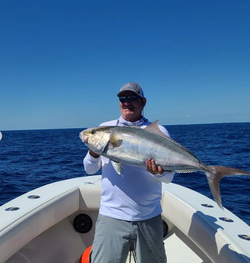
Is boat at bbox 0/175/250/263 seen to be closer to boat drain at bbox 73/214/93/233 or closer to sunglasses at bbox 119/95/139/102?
boat drain at bbox 73/214/93/233

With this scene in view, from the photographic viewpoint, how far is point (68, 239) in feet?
14.3

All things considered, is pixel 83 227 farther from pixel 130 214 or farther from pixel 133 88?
pixel 133 88

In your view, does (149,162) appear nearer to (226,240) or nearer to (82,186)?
(226,240)

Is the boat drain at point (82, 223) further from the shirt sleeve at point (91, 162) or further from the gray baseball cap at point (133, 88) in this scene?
the gray baseball cap at point (133, 88)

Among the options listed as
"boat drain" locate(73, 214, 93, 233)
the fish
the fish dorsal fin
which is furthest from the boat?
the fish dorsal fin

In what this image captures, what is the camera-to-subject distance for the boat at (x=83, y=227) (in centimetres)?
298

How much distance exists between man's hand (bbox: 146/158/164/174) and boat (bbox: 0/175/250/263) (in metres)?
0.78

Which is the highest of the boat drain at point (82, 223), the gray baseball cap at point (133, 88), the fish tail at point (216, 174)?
the gray baseball cap at point (133, 88)

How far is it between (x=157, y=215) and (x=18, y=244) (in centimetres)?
183

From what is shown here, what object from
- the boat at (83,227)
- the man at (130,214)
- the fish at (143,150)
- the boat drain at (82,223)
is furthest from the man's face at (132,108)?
the boat drain at (82,223)

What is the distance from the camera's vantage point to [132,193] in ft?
8.38

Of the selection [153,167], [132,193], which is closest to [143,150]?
[153,167]

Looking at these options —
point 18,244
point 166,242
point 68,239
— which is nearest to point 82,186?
point 68,239

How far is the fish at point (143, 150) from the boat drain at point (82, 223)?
2.57m
